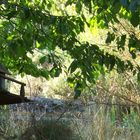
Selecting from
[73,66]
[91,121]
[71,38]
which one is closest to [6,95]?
[73,66]

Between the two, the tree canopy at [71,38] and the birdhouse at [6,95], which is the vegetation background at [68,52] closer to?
the tree canopy at [71,38]

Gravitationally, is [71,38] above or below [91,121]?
above

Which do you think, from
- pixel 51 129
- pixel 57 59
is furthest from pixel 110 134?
pixel 57 59

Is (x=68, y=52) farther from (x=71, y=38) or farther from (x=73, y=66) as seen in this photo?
(x=73, y=66)

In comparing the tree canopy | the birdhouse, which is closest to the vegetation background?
the tree canopy

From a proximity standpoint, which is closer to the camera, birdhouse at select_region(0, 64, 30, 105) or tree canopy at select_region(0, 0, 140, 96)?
birdhouse at select_region(0, 64, 30, 105)

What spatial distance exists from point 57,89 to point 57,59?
712 centimetres

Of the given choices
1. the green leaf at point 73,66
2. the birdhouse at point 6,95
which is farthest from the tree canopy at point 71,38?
the birdhouse at point 6,95

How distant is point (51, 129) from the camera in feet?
14.2

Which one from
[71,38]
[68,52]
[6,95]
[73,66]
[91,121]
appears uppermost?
[71,38]

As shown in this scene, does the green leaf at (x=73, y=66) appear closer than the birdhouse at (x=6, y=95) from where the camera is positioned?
No

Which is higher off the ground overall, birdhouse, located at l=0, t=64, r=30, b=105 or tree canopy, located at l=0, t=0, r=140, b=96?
tree canopy, located at l=0, t=0, r=140, b=96

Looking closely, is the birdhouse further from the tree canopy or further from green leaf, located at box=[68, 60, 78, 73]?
green leaf, located at box=[68, 60, 78, 73]

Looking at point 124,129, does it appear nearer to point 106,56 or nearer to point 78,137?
point 78,137
